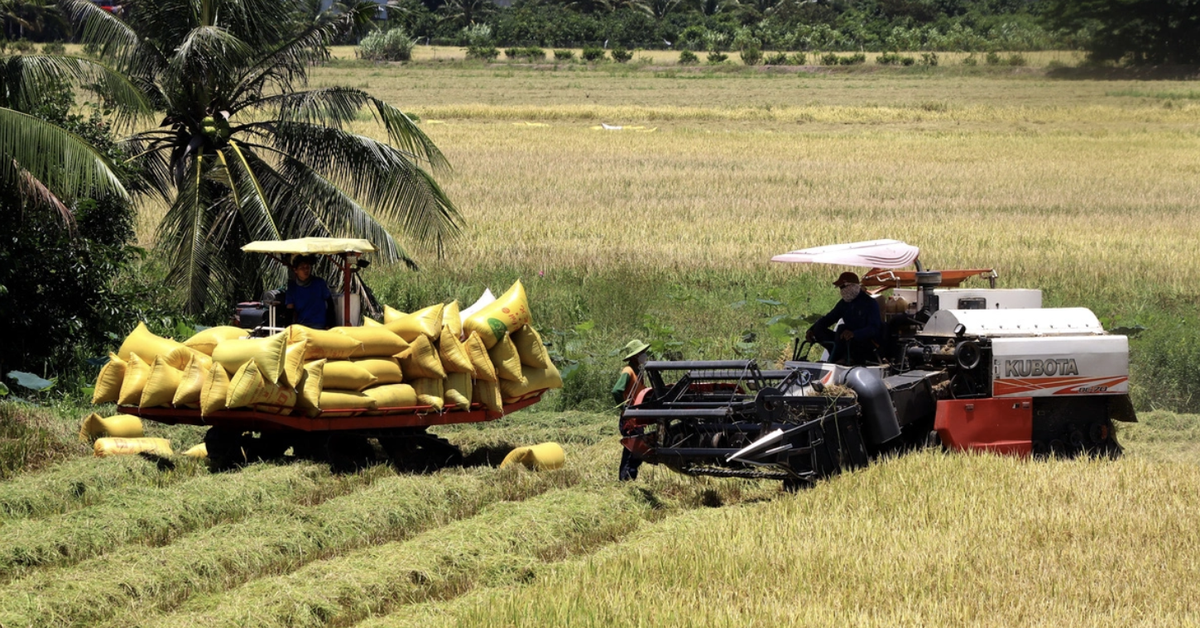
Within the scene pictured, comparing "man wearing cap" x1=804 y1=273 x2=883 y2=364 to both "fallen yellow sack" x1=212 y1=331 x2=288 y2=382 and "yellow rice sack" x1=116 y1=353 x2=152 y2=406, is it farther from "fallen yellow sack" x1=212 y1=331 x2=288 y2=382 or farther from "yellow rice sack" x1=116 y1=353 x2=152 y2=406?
"yellow rice sack" x1=116 y1=353 x2=152 y2=406

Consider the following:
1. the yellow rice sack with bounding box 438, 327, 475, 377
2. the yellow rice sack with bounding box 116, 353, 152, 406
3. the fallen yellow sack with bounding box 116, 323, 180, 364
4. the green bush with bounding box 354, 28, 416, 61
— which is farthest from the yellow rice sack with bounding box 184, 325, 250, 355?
the green bush with bounding box 354, 28, 416, 61

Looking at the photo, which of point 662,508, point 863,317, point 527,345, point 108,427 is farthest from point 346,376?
point 863,317

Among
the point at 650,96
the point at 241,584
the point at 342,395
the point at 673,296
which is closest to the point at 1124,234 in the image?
the point at 673,296

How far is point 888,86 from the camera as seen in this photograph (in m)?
65.1

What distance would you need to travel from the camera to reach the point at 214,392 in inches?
408

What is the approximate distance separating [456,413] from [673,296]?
7.18 meters

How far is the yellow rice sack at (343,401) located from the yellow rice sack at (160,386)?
1.13 m

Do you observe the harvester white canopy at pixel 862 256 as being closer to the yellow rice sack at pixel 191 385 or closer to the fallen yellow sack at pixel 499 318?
the fallen yellow sack at pixel 499 318

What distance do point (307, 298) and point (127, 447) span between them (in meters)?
1.97

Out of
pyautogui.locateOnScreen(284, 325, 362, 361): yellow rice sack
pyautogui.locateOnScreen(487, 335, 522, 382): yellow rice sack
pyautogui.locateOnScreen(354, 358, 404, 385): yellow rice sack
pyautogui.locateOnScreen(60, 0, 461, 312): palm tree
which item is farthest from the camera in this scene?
pyautogui.locateOnScreen(60, 0, 461, 312): palm tree

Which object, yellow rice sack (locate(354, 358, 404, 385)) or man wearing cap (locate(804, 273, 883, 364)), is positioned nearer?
yellow rice sack (locate(354, 358, 404, 385))

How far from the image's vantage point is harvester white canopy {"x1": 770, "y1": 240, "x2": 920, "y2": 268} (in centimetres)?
1099

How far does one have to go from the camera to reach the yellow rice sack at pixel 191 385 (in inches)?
413

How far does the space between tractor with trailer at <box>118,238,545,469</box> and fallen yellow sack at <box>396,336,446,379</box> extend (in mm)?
296
